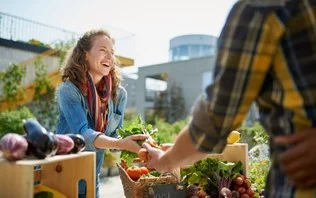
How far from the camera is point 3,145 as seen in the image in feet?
4.49

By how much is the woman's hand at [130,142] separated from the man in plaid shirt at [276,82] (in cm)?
115

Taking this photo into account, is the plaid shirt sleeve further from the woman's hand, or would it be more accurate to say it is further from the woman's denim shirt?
the woman's denim shirt

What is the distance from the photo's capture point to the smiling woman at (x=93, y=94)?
2.18 metres

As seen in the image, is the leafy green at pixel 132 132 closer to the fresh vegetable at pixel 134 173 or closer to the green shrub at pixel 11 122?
the fresh vegetable at pixel 134 173

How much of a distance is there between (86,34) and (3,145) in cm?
134

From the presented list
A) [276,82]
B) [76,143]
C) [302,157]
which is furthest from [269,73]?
[76,143]

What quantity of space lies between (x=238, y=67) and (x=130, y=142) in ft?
4.19

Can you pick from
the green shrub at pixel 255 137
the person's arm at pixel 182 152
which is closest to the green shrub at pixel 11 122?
the green shrub at pixel 255 137

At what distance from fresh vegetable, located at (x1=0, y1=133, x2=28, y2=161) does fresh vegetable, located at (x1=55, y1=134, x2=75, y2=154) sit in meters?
0.17

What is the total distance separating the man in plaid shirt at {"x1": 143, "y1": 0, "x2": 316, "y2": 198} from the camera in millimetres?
824

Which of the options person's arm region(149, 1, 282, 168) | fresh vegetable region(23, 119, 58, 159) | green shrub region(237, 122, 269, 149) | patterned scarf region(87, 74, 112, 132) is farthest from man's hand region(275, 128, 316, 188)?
green shrub region(237, 122, 269, 149)

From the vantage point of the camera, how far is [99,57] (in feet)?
8.11

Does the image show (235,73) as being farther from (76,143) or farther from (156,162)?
(76,143)

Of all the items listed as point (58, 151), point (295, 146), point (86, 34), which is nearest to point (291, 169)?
point (295, 146)
